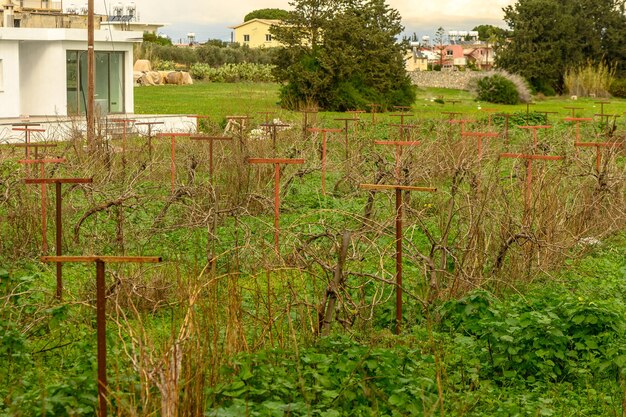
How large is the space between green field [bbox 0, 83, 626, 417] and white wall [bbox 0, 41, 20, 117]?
53.4ft

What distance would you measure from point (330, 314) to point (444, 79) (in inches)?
1985

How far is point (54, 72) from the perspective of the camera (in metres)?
32.9

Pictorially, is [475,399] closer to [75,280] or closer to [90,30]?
[75,280]

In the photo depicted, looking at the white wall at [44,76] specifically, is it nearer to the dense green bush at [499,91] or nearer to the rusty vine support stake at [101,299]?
the dense green bush at [499,91]

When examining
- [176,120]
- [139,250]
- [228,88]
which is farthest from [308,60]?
[139,250]

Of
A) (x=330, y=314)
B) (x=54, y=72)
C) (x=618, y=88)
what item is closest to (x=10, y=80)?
Answer: (x=54, y=72)

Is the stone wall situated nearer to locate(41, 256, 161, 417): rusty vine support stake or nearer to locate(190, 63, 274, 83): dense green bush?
locate(190, 63, 274, 83): dense green bush

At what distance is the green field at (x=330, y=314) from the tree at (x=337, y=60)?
20.2m

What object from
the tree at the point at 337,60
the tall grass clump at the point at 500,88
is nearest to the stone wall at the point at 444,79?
the tall grass clump at the point at 500,88

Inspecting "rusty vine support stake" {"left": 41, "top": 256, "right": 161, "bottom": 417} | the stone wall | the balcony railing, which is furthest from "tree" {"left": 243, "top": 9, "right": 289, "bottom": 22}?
"rusty vine support stake" {"left": 41, "top": 256, "right": 161, "bottom": 417}

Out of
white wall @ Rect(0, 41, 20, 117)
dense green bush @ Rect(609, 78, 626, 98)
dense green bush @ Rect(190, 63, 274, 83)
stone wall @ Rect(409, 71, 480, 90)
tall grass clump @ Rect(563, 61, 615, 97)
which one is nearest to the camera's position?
white wall @ Rect(0, 41, 20, 117)

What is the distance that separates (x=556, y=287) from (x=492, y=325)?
2.38 m

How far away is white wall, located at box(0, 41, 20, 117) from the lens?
30.5 metres

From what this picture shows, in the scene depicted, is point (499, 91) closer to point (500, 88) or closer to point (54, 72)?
point (500, 88)
